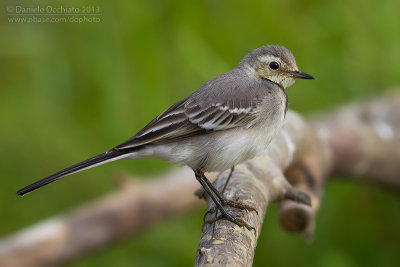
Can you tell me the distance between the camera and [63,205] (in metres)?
5.39

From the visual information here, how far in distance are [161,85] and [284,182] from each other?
192cm

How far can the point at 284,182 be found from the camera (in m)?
3.32

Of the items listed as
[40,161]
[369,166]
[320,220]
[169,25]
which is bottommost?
[320,220]

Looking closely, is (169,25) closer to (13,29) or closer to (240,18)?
(240,18)

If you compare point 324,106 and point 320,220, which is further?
→ point 324,106

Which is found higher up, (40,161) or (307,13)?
(307,13)

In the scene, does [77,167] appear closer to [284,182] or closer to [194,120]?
[194,120]

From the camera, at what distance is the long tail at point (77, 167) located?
2762 mm

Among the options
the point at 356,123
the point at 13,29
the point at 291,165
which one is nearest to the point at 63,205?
the point at 13,29

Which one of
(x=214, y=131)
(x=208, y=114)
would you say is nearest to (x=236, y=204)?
(x=214, y=131)

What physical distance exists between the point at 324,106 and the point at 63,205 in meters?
2.59

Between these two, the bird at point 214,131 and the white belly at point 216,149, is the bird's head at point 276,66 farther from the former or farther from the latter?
the white belly at point 216,149

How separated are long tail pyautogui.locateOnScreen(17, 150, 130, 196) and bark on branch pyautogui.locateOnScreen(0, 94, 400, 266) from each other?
661mm

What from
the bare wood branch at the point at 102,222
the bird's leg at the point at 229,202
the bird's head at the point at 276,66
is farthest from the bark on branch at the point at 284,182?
the bird's head at the point at 276,66
